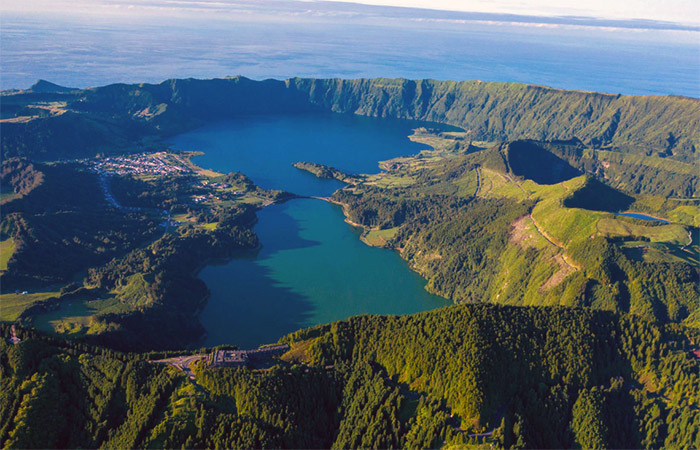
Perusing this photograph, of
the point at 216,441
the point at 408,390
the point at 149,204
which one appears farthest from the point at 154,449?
the point at 149,204

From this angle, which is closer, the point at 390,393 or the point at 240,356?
the point at 390,393

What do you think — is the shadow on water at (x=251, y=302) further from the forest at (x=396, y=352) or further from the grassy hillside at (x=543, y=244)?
the grassy hillside at (x=543, y=244)

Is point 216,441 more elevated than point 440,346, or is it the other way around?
point 440,346

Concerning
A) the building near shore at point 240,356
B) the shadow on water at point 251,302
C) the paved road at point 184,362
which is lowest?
the shadow on water at point 251,302

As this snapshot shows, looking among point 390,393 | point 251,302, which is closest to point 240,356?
point 390,393

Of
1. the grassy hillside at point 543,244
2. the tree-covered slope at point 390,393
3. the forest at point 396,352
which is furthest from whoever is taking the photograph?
the grassy hillside at point 543,244

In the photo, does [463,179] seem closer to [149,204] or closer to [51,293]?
[149,204]

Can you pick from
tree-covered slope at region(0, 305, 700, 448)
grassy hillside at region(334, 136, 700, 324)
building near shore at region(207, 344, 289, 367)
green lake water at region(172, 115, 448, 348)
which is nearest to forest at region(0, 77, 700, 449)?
tree-covered slope at region(0, 305, 700, 448)

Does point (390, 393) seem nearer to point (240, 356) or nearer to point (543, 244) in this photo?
point (240, 356)

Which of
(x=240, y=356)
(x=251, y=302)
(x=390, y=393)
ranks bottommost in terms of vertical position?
(x=251, y=302)

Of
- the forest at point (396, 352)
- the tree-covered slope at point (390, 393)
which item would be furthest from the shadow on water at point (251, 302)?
the tree-covered slope at point (390, 393)

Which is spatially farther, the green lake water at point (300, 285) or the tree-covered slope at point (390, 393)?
the green lake water at point (300, 285)
